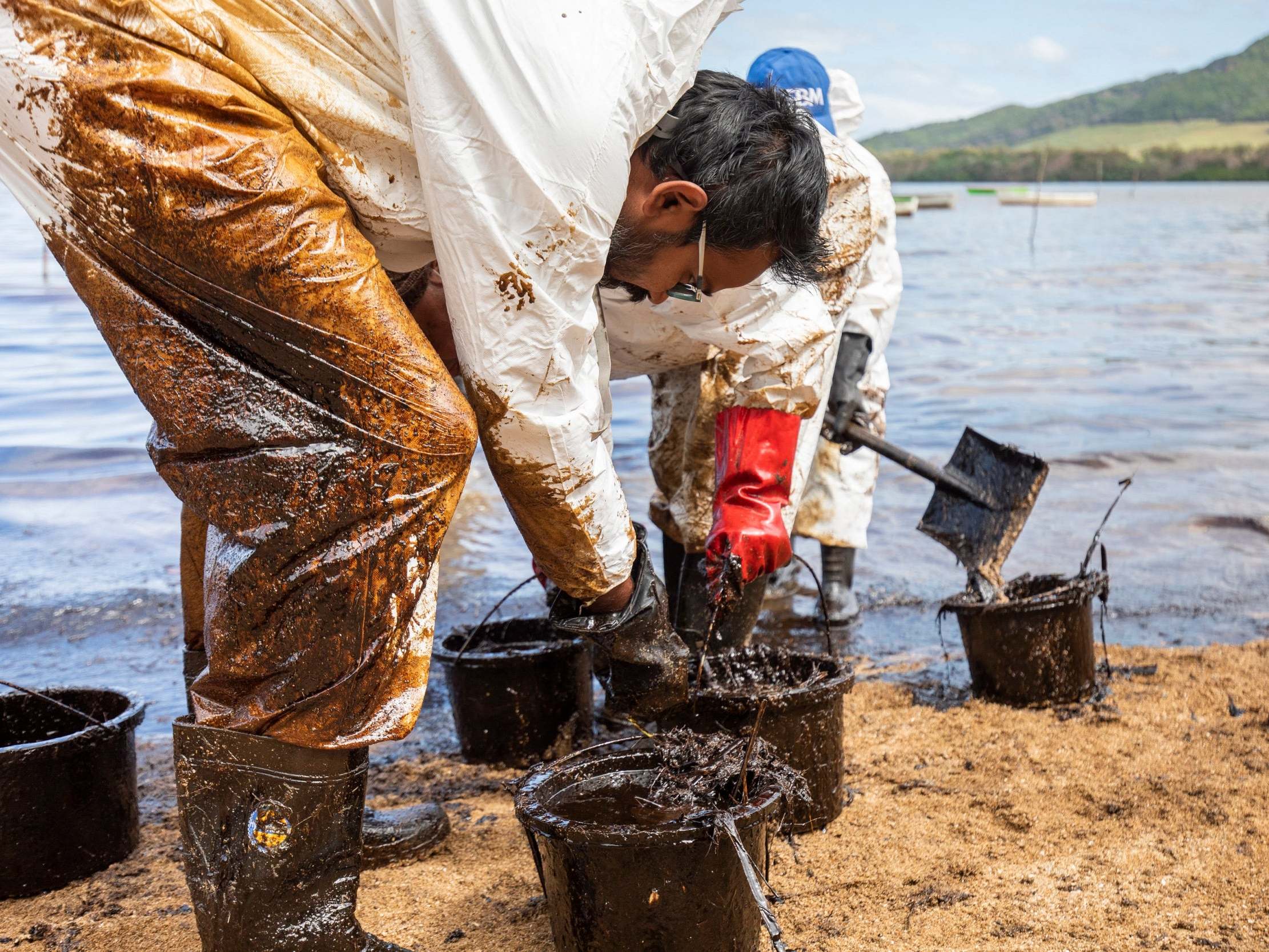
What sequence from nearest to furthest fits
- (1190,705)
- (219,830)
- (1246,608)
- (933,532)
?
(219,830) → (1190,705) → (933,532) → (1246,608)

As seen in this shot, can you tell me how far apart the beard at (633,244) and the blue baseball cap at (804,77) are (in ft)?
9.90

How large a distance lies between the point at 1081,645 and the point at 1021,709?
0.28 metres

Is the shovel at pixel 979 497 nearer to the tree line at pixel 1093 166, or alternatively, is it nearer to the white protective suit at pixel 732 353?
the white protective suit at pixel 732 353

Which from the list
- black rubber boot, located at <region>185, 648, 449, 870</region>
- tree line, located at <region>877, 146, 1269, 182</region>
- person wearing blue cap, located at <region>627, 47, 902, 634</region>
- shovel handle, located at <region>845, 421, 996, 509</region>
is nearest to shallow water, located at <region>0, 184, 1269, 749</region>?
person wearing blue cap, located at <region>627, 47, 902, 634</region>

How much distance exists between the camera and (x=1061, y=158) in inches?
4198

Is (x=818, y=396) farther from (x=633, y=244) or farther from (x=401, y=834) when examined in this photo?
(x=401, y=834)

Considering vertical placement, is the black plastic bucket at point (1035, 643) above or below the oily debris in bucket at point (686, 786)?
below

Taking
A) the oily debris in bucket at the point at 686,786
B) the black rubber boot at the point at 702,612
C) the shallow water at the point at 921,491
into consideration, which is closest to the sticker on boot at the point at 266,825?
the oily debris in bucket at the point at 686,786

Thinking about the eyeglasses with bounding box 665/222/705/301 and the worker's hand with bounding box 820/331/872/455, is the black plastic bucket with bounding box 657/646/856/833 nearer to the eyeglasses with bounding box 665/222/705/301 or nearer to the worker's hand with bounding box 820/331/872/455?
the eyeglasses with bounding box 665/222/705/301

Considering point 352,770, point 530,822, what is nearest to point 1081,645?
point 530,822

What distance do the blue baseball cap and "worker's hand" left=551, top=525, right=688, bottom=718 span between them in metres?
3.30

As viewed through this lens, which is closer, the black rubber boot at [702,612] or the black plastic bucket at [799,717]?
the black plastic bucket at [799,717]

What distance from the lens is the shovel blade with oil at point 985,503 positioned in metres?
4.13

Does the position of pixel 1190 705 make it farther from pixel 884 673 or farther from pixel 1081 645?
pixel 884 673
